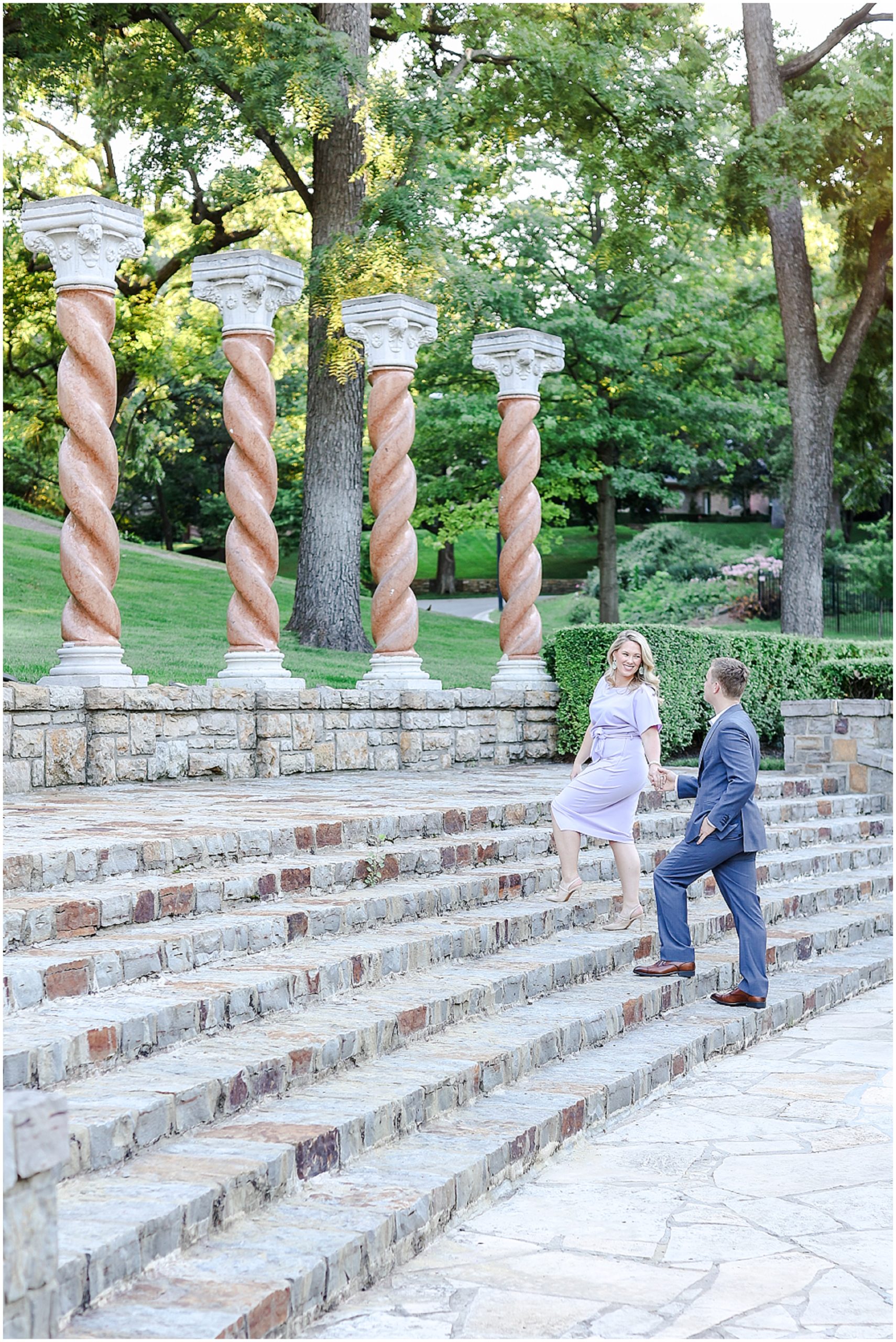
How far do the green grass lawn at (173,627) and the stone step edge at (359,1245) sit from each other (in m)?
6.29

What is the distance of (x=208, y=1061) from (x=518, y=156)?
66.8 ft

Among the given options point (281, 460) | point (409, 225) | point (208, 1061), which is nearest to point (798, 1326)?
point (208, 1061)

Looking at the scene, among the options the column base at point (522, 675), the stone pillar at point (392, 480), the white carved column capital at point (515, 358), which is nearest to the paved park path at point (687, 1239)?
the stone pillar at point (392, 480)

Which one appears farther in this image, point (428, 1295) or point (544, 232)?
point (544, 232)

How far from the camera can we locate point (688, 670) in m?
13.6

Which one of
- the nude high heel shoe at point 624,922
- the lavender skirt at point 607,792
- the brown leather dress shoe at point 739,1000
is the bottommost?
the brown leather dress shoe at point 739,1000

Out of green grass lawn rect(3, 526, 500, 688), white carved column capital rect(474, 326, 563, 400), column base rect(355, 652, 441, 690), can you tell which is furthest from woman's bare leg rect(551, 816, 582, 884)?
white carved column capital rect(474, 326, 563, 400)

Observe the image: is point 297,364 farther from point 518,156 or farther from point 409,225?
point 409,225

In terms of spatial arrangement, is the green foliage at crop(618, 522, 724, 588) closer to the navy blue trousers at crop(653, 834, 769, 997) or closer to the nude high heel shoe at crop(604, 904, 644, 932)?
the nude high heel shoe at crop(604, 904, 644, 932)

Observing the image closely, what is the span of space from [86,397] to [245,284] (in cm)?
194

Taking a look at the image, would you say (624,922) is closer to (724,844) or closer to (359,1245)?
(724,844)

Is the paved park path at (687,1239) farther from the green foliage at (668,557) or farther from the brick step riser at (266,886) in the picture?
the green foliage at (668,557)

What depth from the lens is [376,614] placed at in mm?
12469

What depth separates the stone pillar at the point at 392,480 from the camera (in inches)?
477
